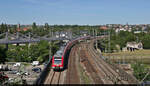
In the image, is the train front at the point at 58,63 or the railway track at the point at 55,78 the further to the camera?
the train front at the point at 58,63

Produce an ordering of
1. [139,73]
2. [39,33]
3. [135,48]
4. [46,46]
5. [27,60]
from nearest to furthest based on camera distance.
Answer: [139,73]
[27,60]
[46,46]
[135,48]
[39,33]

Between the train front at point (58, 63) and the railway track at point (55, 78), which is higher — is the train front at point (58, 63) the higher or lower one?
the higher one

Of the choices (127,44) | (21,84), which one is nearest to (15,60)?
(21,84)

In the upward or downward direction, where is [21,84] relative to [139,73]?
upward

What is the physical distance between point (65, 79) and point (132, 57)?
2917 centimetres

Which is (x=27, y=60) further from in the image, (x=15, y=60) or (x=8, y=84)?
(x=8, y=84)

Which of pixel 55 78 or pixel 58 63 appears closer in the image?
pixel 55 78

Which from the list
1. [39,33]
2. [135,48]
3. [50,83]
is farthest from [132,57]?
[39,33]

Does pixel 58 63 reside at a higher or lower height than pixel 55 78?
higher

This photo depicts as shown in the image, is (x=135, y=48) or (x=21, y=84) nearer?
(x=21, y=84)

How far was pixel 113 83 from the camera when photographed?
1285cm

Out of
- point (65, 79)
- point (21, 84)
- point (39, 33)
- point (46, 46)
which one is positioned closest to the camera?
point (21, 84)

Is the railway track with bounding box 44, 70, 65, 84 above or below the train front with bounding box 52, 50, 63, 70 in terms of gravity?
below

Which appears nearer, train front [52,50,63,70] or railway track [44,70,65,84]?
railway track [44,70,65,84]
